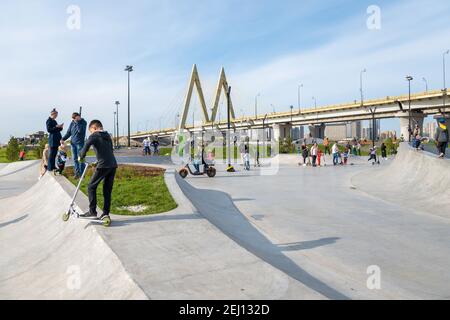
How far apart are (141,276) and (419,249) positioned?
4.58m

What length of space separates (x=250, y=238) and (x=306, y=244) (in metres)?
1.02

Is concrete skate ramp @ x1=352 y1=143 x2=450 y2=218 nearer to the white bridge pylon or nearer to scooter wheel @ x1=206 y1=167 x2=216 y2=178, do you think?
scooter wheel @ x1=206 y1=167 x2=216 y2=178

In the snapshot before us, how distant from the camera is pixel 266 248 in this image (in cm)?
612

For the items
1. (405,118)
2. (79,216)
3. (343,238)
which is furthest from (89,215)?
(405,118)

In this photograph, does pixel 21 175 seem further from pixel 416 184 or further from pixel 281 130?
pixel 281 130

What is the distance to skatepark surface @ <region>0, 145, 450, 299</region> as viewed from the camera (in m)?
4.04

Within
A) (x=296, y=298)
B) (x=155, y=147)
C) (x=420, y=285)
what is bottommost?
(x=420, y=285)

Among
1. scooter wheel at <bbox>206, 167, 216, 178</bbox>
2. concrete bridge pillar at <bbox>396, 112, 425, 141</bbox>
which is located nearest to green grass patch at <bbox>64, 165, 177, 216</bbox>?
scooter wheel at <bbox>206, 167, 216, 178</bbox>

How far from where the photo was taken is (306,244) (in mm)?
6328

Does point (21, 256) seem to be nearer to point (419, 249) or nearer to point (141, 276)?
point (141, 276)

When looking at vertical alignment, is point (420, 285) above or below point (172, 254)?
below

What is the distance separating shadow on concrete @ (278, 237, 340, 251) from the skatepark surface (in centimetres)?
2

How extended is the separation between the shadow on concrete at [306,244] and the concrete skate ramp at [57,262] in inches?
113
